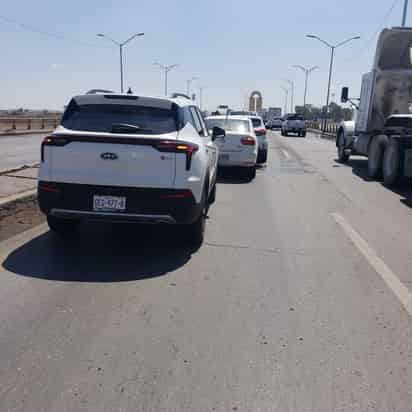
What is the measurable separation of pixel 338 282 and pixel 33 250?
12.0ft

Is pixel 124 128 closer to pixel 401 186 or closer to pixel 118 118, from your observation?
pixel 118 118

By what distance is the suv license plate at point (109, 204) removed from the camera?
552cm

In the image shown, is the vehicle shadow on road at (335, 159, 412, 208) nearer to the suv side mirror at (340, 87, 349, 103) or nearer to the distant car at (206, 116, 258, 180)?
the suv side mirror at (340, 87, 349, 103)

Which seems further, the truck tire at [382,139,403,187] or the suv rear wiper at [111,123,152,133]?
the truck tire at [382,139,403,187]


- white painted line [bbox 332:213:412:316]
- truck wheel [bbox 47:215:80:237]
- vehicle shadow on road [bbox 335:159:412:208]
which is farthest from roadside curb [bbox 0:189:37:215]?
vehicle shadow on road [bbox 335:159:412:208]

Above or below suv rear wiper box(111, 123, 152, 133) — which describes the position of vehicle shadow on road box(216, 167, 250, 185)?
below

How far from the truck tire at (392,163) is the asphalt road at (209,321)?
5.49 meters

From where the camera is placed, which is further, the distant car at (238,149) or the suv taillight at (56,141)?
the distant car at (238,149)

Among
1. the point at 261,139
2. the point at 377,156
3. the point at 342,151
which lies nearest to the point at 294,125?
the point at 342,151

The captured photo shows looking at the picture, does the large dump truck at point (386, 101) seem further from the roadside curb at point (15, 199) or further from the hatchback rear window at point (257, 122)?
the roadside curb at point (15, 199)

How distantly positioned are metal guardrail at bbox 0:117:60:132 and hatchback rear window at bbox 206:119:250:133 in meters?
26.8

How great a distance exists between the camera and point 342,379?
3240mm

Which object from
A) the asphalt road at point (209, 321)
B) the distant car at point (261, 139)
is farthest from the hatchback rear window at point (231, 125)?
the asphalt road at point (209, 321)

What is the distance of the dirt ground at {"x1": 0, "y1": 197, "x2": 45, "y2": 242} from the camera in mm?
6863
